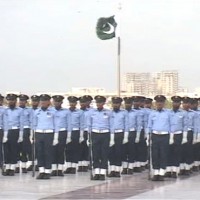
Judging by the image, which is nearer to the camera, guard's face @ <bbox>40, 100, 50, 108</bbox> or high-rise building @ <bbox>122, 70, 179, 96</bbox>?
guard's face @ <bbox>40, 100, 50, 108</bbox>

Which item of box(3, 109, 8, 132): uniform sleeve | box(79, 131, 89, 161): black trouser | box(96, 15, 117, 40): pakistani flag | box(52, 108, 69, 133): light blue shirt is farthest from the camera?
box(96, 15, 117, 40): pakistani flag

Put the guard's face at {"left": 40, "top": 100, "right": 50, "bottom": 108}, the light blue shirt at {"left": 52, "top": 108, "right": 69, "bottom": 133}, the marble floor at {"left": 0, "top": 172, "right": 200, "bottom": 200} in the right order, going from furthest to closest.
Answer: the light blue shirt at {"left": 52, "top": 108, "right": 69, "bottom": 133} < the guard's face at {"left": 40, "top": 100, "right": 50, "bottom": 108} < the marble floor at {"left": 0, "top": 172, "right": 200, "bottom": 200}

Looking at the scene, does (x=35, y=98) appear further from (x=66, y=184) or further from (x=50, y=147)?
(x=66, y=184)

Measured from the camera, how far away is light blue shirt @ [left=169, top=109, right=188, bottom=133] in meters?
13.6

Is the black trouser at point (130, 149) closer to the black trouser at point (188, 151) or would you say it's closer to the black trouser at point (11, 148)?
the black trouser at point (188, 151)

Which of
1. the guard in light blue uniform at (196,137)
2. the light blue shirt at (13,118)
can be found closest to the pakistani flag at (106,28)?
the guard in light blue uniform at (196,137)

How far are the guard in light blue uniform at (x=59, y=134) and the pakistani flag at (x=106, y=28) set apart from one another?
1134 cm

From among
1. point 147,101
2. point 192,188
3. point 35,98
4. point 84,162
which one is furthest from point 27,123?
point 192,188

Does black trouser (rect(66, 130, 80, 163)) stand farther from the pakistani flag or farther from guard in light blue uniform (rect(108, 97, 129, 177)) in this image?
the pakistani flag

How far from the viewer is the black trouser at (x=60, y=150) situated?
46.3ft

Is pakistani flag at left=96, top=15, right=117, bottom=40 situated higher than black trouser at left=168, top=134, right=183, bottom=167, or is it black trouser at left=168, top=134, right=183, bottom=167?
pakistani flag at left=96, top=15, right=117, bottom=40

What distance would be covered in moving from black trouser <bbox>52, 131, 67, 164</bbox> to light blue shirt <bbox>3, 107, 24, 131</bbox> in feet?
3.02

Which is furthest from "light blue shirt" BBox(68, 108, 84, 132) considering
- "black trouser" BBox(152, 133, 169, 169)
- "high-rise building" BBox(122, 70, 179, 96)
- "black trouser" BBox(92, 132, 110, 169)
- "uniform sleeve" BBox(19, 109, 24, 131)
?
"high-rise building" BBox(122, 70, 179, 96)

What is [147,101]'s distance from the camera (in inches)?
599
